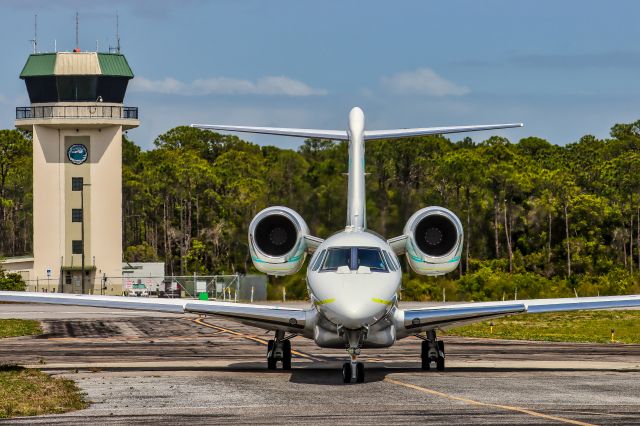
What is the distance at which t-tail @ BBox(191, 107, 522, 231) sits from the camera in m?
29.5

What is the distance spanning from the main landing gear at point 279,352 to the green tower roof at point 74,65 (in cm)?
6110

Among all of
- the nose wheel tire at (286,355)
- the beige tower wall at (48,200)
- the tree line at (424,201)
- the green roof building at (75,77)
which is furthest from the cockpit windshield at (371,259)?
the beige tower wall at (48,200)

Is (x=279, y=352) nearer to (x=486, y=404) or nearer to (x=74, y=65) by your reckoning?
(x=486, y=404)

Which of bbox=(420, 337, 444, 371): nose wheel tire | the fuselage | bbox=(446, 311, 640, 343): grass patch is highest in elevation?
the fuselage

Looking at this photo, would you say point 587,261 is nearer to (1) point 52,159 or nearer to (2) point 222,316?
(1) point 52,159

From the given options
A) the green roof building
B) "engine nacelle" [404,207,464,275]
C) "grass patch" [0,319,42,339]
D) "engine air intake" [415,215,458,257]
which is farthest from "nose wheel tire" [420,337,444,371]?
the green roof building

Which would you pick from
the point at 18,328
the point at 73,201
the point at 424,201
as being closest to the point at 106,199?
the point at 73,201

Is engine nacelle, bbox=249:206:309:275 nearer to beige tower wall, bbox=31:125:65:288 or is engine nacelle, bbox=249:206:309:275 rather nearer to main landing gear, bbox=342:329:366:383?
main landing gear, bbox=342:329:366:383

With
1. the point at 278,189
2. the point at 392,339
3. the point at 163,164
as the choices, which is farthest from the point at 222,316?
the point at 163,164

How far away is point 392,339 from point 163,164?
94.7m

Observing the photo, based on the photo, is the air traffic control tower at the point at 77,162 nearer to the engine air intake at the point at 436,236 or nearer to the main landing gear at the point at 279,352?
the main landing gear at the point at 279,352

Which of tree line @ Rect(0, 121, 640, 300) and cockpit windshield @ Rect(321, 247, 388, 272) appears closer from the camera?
cockpit windshield @ Rect(321, 247, 388, 272)

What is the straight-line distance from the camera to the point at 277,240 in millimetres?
28781

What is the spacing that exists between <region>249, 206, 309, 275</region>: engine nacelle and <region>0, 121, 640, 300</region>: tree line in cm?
3013
